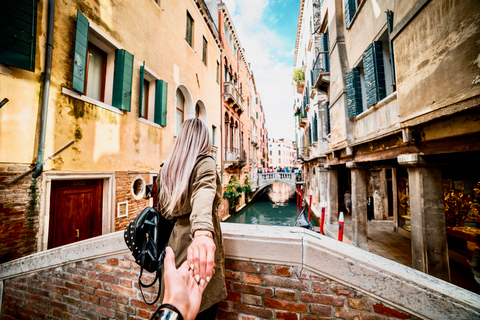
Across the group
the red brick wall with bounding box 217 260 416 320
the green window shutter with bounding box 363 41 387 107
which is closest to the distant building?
the green window shutter with bounding box 363 41 387 107

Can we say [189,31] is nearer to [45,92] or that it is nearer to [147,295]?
[45,92]

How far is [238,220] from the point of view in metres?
13.3

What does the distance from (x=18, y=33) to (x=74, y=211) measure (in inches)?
117

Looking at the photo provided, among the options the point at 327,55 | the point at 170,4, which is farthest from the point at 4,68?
the point at 327,55

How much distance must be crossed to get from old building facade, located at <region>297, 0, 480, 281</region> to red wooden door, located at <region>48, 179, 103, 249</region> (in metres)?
6.17

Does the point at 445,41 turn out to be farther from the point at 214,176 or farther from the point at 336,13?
the point at 336,13

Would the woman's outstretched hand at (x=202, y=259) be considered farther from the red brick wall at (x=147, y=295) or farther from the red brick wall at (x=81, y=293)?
the red brick wall at (x=81, y=293)

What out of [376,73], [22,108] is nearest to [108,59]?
[22,108]

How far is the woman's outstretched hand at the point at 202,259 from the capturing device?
70cm

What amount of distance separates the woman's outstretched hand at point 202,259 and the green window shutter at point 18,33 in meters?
3.87

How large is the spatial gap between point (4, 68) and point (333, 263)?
4630 millimetres

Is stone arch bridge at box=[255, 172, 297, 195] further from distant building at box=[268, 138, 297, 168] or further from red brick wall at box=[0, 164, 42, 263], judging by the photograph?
distant building at box=[268, 138, 297, 168]

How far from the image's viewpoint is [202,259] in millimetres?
747

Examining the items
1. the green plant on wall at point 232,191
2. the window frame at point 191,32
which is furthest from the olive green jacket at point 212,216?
the green plant on wall at point 232,191
